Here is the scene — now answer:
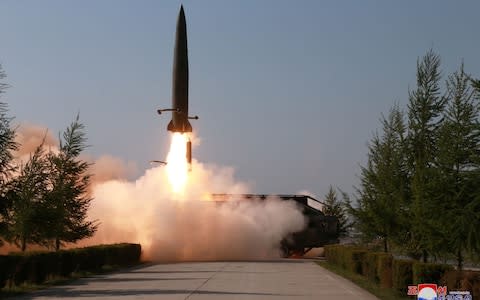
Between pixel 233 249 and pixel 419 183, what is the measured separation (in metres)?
27.5

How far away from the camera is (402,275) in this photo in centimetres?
2383

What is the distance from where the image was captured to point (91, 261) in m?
37.0

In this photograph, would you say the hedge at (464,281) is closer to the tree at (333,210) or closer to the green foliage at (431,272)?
the green foliage at (431,272)

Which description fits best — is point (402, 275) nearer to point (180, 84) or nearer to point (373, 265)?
point (373, 265)

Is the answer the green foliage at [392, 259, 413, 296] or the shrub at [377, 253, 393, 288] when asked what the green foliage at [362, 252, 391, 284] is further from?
the green foliage at [392, 259, 413, 296]

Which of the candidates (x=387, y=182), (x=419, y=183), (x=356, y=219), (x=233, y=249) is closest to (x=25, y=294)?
(x=419, y=183)

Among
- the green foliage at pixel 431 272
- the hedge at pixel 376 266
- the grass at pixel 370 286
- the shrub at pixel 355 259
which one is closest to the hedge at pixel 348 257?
the shrub at pixel 355 259

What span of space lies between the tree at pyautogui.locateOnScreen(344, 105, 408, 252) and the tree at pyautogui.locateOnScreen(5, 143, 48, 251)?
16793mm

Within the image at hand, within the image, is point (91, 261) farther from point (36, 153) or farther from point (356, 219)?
point (356, 219)

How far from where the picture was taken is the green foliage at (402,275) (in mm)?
23438

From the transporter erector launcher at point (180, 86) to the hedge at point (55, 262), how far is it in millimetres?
10265

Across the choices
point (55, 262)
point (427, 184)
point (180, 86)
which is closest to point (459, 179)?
point (427, 184)

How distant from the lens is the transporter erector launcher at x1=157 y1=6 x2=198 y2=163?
171 ft

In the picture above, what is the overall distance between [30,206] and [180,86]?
2012 centimetres
